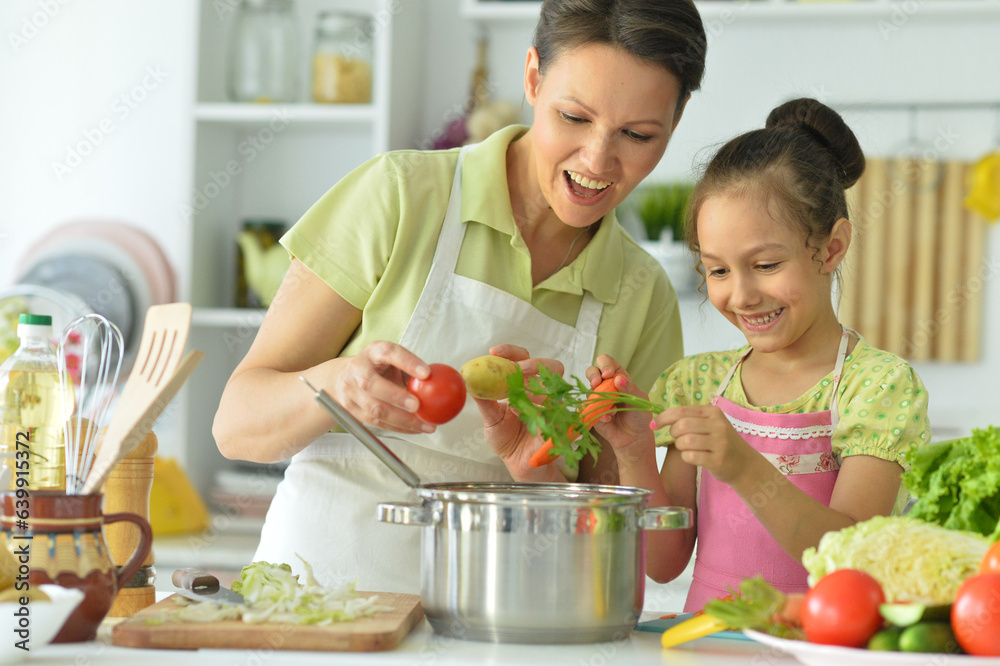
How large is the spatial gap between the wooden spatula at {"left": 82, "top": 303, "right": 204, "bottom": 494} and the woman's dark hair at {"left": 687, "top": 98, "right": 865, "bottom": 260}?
798mm

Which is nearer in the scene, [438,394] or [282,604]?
[282,604]

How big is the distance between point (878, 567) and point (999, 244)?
241 centimetres

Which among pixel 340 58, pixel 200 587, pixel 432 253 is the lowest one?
pixel 200 587

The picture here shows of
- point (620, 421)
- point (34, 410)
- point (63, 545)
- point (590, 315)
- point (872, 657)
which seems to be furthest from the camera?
point (590, 315)

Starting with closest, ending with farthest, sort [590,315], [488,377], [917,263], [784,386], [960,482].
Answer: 1. [960,482]
2. [488,377]
3. [784,386]
4. [590,315]
5. [917,263]

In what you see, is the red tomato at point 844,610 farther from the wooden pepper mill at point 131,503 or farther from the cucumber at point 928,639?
the wooden pepper mill at point 131,503

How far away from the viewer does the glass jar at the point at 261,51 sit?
285 cm

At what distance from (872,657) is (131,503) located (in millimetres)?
750

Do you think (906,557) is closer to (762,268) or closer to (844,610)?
(844,610)

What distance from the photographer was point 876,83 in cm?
294

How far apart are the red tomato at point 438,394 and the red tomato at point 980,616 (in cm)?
51

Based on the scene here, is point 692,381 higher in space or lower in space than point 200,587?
higher

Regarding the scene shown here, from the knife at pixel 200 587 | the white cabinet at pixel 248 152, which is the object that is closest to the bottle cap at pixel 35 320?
the knife at pixel 200 587

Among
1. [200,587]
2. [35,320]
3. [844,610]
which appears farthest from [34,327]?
[844,610]
